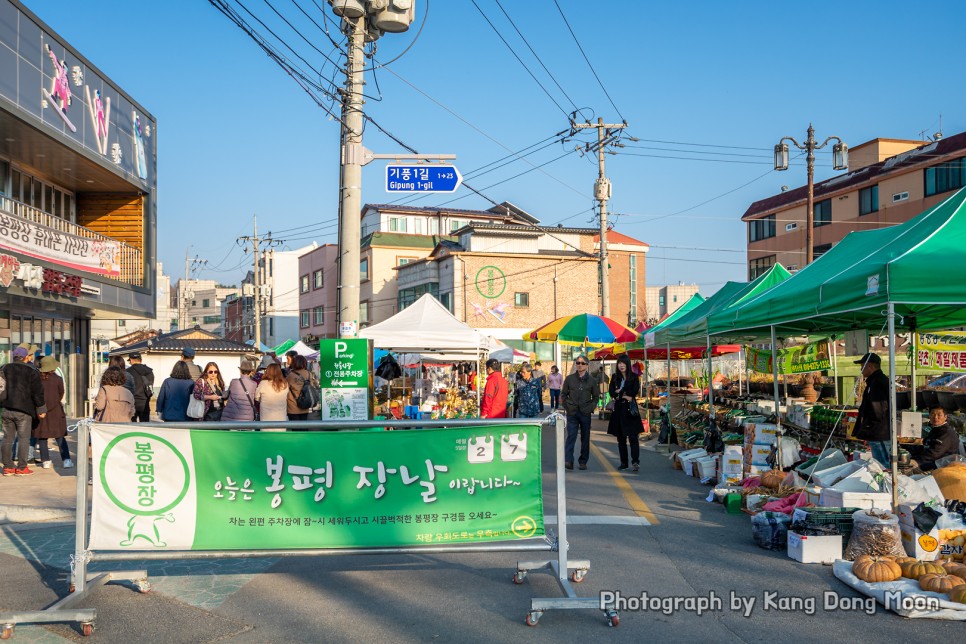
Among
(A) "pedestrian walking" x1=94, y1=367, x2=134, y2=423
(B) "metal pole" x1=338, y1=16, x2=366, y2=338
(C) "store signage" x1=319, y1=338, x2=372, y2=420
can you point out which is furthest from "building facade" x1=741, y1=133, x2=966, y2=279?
(A) "pedestrian walking" x1=94, y1=367, x2=134, y2=423

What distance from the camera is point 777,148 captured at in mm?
27109

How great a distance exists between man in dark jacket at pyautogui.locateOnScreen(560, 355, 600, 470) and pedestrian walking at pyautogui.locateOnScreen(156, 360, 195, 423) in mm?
5694

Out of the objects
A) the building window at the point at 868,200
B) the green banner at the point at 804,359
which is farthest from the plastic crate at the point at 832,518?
the building window at the point at 868,200

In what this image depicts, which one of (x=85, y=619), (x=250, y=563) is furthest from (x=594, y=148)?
(x=85, y=619)

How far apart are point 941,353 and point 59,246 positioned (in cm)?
1713

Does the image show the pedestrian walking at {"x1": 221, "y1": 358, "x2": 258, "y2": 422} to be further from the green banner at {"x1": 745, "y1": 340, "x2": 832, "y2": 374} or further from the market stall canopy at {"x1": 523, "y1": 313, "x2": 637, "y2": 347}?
the market stall canopy at {"x1": 523, "y1": 313, "x2": 637, "y2": 347}

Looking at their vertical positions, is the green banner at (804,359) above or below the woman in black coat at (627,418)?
above

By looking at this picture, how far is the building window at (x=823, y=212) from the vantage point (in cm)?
4606

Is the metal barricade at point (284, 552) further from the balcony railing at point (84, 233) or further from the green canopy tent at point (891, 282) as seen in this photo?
the balcony railing at point (84, 233)

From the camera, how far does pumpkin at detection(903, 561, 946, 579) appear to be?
5941mm

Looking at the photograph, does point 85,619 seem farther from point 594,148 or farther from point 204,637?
point 594,148

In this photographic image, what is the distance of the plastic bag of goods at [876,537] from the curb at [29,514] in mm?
8062

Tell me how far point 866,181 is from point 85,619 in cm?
4453

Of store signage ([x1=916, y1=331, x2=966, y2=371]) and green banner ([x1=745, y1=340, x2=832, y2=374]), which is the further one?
green banner ([x1=745, y1=340, x2=832, y2=374])
